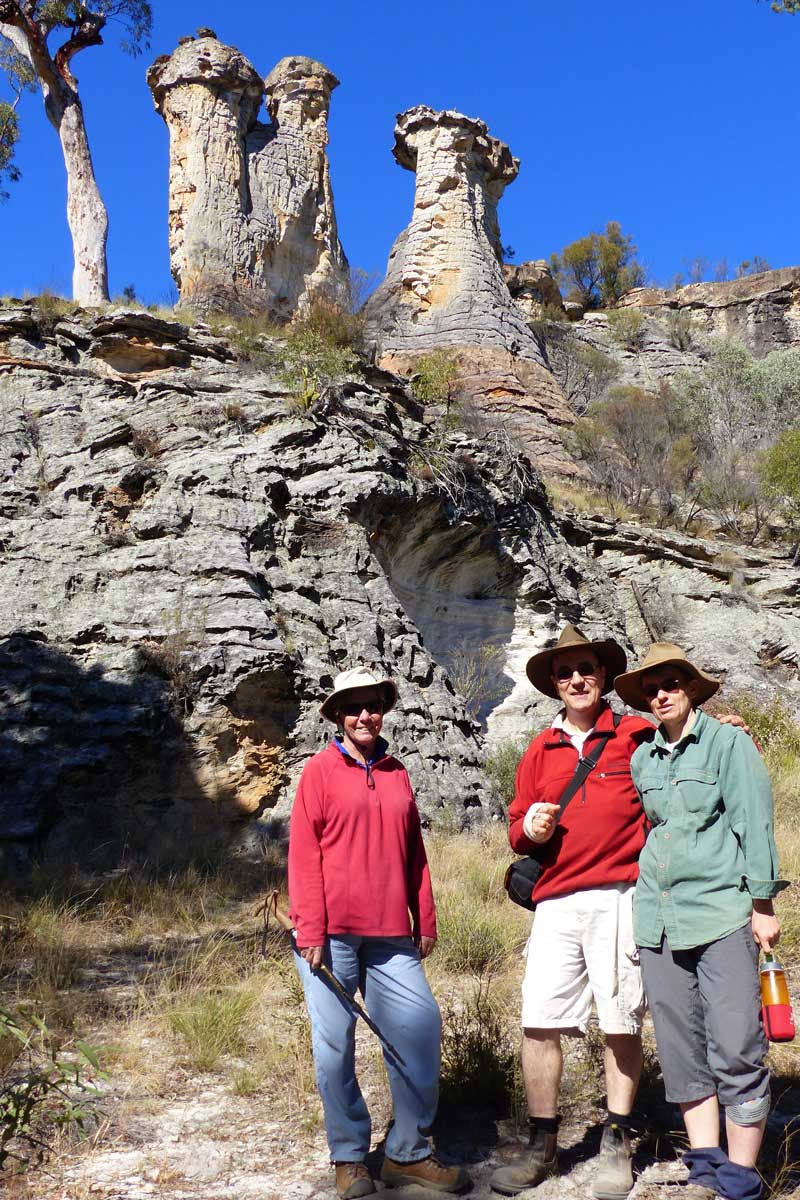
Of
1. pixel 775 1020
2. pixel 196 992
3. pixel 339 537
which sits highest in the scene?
pixel 339 537

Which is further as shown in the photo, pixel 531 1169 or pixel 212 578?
pixel 212 578

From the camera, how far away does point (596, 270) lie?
1615 inches

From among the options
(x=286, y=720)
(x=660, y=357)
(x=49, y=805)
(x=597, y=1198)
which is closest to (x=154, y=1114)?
(x=597, y=1198)

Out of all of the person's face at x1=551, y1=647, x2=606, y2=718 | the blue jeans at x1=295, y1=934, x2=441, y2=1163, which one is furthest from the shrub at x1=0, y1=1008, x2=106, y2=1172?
the person's face at x1=551, y1=647, x2=606, y2=718

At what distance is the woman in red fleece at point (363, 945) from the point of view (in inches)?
132

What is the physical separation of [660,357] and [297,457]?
24.2 meters

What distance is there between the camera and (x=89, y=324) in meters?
13.2

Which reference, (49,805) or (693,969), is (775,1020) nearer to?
(693,969)

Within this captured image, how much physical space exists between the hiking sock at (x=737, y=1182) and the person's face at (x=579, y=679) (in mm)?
1575

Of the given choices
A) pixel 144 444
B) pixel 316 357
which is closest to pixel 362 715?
pixel 144 444

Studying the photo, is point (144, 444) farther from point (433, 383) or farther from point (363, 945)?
point (363, 945)

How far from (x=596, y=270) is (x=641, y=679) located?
40810mm

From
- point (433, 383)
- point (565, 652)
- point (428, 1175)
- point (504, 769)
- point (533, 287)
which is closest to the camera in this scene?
point (428, 1175)

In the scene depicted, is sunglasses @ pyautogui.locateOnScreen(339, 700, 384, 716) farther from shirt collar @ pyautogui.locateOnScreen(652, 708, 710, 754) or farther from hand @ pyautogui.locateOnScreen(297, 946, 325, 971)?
shirt collar @ pyautogui.locateOnScreen(652, 708, 710, 754)
